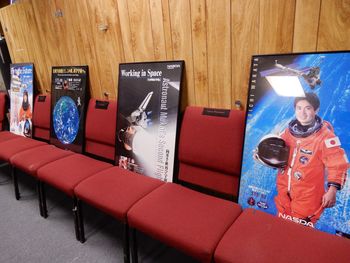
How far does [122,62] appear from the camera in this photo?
6.98 ft

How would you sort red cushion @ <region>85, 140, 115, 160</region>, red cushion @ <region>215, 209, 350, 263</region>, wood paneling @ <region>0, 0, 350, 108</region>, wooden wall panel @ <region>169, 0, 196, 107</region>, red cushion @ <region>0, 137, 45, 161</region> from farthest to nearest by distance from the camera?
red cushion @ <region>0, 137, 45, 161</region> < red cushion @ <region>85, 140, 115, 160</region> < wooden wall panel @ <region>169, 0, 196, 107</region> < wood paneling @ <region>0, 0, 350, 108</region> < red cushion @ <region>215, 209, 350, 263</region>

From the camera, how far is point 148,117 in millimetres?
1934

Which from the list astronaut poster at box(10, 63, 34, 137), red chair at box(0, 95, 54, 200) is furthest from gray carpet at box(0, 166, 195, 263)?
astronaut poster at box(10, 63, 34, 137)

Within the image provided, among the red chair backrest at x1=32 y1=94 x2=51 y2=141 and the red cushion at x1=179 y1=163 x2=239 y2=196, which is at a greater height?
the red chair backrest at x1=32 y1=94 x2=51 y2=141

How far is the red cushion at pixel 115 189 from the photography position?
1.50 meters

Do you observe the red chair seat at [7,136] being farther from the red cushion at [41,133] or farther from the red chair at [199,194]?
the red chair at [199,194]

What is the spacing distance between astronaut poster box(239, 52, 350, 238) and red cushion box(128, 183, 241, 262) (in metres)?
0.25

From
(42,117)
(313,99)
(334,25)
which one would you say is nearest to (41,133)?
(42,117)

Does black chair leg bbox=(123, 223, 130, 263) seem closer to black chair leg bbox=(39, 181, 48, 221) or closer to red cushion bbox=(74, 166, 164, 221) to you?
red cushion bbox=(74, 166, 164, 221)

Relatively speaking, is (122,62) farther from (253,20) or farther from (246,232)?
(246,232)

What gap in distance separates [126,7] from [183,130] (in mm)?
1030

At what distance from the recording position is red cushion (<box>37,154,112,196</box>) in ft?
5.96

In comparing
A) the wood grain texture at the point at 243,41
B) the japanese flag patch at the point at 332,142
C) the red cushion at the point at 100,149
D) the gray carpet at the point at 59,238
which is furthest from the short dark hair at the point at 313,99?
the red cushion at the point at 100,149

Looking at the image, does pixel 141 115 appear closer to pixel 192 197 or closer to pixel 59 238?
pixel 192 197
